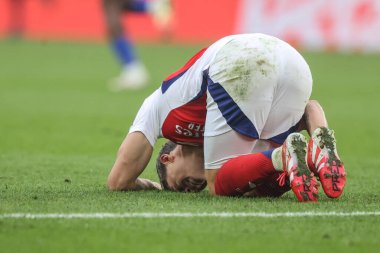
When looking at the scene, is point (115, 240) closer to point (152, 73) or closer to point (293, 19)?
point (152, 73)

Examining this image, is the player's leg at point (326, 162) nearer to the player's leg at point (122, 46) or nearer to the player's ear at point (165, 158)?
the player's ear at point (165, 158)

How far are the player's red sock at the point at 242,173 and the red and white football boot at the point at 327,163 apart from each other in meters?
0.25

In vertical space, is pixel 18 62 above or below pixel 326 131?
below

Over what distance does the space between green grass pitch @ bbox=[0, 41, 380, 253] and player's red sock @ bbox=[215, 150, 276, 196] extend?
0.10 m

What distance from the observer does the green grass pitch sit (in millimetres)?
4223

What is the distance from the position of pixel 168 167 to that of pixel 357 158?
8.83 ft

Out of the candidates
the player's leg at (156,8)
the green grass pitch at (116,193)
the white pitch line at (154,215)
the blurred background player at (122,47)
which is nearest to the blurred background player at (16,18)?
the player's leg at (156,8)

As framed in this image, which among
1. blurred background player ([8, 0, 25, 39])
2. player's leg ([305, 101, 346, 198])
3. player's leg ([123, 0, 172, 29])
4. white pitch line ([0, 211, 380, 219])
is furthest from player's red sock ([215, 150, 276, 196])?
blurred background player ([8, 0, 25, 39])

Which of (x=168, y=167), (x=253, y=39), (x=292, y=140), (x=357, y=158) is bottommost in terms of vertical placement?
(x=357, y=158)

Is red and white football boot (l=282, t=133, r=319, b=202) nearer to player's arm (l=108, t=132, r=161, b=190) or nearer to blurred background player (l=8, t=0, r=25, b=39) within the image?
player's arm (l=108, t=132, r=161, b=190)

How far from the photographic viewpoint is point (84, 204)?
5.16 m

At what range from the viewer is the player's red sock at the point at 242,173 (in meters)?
5.36

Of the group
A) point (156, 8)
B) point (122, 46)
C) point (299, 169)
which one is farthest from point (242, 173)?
Result: point (156, 8)

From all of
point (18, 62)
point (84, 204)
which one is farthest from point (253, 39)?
point (18, 62)
